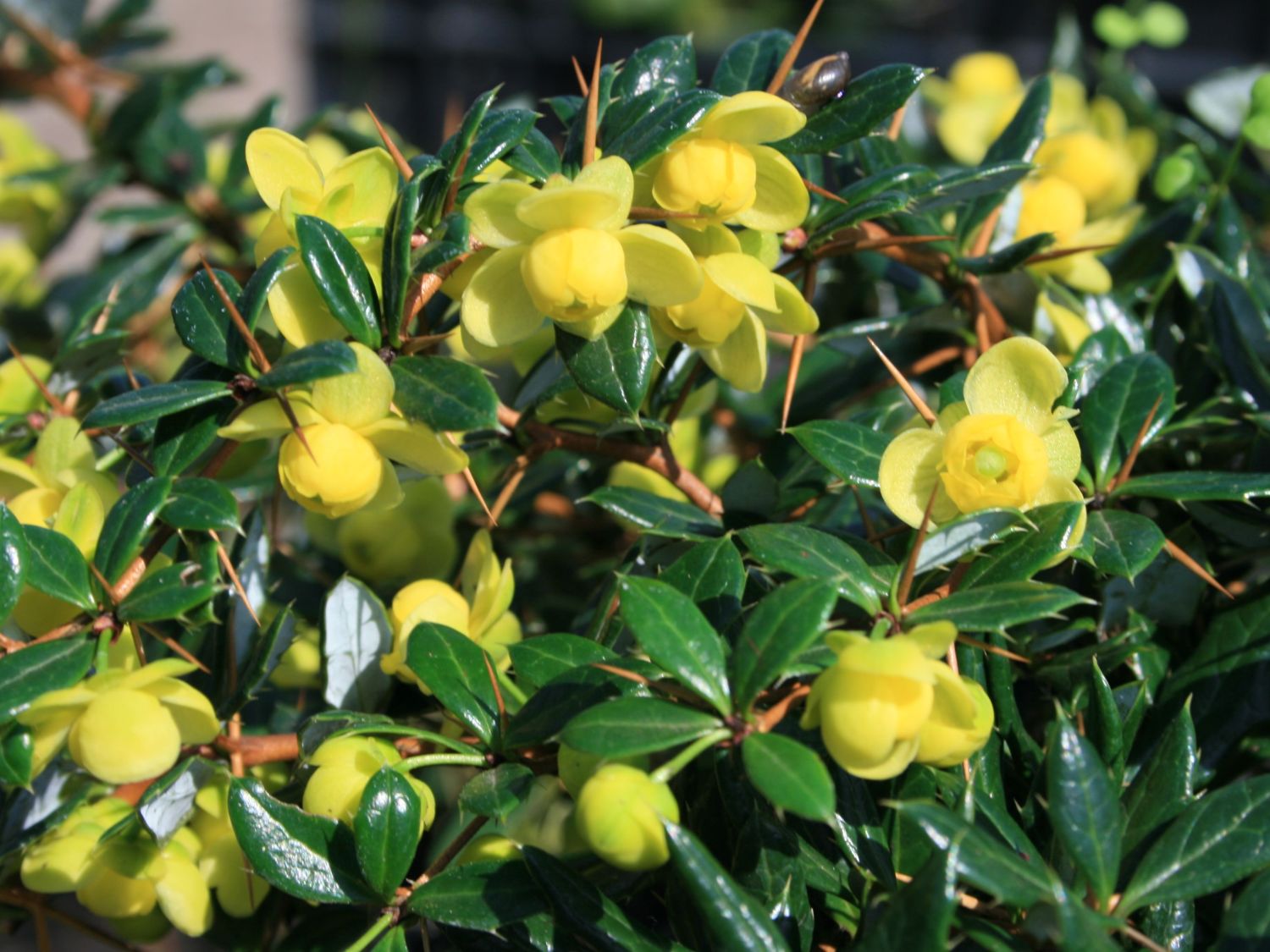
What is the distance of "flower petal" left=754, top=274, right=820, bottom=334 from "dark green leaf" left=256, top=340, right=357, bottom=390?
0.22 meters

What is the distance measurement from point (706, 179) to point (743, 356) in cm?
11

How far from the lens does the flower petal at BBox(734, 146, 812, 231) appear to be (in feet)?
2.09

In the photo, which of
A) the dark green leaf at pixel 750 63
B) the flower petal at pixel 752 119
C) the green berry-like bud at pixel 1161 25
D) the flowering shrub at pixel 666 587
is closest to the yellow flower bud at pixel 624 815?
the flowering shrub at pixel 666 587

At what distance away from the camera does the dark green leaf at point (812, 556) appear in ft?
1.86

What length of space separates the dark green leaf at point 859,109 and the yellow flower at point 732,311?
3.1 inches

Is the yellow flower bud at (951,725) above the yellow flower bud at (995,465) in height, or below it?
below

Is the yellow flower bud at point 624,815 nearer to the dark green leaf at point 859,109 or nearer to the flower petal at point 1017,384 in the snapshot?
the flower petal at point 1017,384

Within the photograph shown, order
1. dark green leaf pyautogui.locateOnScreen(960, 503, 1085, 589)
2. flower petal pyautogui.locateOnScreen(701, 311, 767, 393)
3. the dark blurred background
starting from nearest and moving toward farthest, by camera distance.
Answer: dark green leaf pyautogui.locateOnScreen(960, 503, 1085, 589)
flower petal pyautogui.locateOnScreen(701, 311, 767, 393)
the dark blurred background

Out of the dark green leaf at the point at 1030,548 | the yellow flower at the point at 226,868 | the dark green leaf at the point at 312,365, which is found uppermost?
the dark green leaf at the point at 312,365

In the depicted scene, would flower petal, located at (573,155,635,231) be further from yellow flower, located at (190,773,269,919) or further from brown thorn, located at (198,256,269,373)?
yellow flower, located at (190,773,269,919)

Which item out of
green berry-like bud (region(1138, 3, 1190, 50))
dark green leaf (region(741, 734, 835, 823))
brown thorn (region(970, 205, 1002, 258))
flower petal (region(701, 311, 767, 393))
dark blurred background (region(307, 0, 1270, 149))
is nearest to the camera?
dark green leaf (region(741, 734, 835, 823))

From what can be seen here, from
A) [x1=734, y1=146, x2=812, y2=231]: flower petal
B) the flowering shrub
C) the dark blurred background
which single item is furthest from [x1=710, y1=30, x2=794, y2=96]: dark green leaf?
the dark blurred background

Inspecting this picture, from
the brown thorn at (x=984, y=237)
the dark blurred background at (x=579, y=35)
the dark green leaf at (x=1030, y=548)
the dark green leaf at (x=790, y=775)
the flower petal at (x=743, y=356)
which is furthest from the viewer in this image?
the dark blurred background at (x=579, y=35)

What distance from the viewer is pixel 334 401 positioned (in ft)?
2.00
